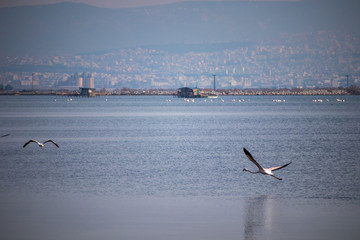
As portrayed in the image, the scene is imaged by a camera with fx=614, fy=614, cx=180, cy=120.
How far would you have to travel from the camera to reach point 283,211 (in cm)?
1812

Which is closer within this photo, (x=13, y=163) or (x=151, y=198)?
(x=151, y=198)

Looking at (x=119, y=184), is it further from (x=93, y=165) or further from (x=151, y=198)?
(x=93, y=165)

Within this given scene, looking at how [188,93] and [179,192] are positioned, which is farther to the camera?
[188,93]

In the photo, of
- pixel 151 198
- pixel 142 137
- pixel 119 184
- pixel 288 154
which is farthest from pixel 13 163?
pixel 142 137

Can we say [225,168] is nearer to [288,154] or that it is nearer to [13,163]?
[288,154]

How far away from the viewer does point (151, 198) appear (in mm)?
20078

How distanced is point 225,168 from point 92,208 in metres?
9.82

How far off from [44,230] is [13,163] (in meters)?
14.6

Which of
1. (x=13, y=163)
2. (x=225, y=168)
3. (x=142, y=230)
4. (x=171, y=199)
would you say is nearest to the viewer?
(x=142, y=230)

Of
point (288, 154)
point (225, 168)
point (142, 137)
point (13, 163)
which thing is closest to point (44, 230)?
point (225, 168)

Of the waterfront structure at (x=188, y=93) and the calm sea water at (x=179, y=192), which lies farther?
the waterfront structure at (x=188, y=93)

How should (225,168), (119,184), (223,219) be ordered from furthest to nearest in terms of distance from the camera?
(225,168), (119,184), (223,219)

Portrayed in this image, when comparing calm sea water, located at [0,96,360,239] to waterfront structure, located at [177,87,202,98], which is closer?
calm sea water, located at [0,96,360,239]

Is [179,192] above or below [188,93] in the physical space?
above
